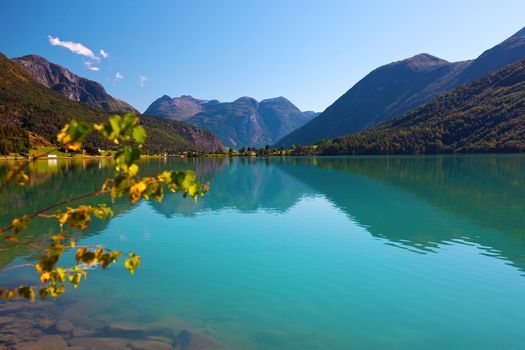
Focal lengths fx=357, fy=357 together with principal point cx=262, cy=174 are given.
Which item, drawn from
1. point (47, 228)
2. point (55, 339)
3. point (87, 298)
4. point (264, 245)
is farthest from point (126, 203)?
point (55, 339)

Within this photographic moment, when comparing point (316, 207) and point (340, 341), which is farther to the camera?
point (316, 207)

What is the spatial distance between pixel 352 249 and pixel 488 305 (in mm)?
12202

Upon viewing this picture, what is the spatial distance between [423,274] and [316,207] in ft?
97.8

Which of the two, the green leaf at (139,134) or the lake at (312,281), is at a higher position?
the green leaf at (139,134)

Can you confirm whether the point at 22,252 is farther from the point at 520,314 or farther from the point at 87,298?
the point at 520,314

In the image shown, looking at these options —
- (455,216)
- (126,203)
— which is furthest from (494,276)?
(126,203)

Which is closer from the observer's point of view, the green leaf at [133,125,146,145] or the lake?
the green leaf at [133,125,146,145]

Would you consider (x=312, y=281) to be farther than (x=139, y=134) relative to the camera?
Yes

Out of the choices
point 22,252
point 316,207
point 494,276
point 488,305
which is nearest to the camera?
point 488,305

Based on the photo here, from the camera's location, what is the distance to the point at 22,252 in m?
29.6

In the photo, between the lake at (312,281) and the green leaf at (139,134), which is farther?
the lake at (312,281)

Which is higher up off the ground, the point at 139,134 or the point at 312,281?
the point at 139,134

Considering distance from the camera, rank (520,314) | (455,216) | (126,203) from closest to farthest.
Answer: (520,314) → (455,216) → (126,203)

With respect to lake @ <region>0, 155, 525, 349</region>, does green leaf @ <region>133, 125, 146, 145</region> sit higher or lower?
higher
